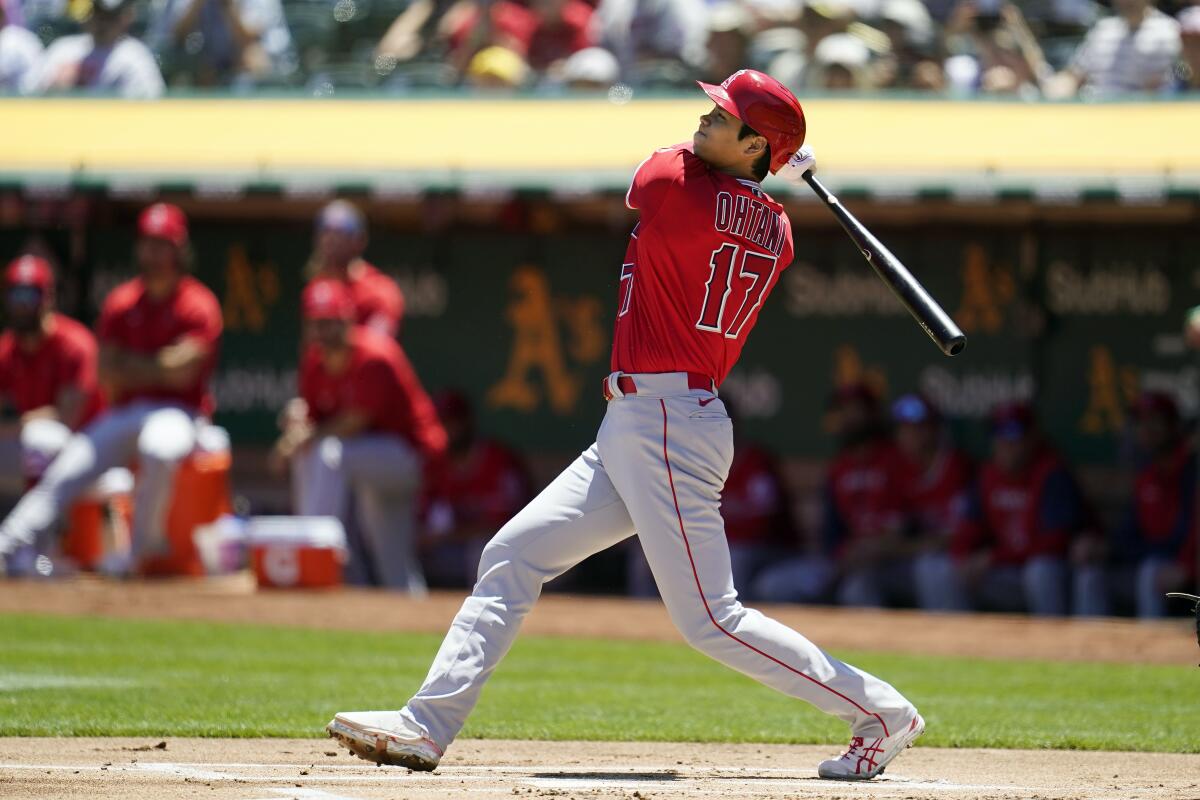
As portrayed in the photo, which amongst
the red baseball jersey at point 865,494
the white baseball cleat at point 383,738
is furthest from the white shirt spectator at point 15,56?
the white baseball cleat at point 383,738

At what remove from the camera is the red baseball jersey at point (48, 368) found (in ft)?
32.1

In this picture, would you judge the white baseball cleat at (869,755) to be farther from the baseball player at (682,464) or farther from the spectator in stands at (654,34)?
the spectator in stands at (654,34)

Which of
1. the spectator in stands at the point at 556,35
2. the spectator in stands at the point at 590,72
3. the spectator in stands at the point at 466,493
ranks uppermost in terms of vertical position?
the spectator in stands at the point at 556,35

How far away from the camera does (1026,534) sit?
9438 mm

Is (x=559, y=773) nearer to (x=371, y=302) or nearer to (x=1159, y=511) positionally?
(x=1159, y=511)

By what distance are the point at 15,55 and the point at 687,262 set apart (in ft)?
28.8

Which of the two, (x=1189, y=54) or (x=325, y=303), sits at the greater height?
(x=1189, y=54)

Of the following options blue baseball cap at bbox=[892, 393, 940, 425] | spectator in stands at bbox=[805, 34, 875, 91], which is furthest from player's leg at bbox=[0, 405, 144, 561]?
spectator in stands at bbox=[805, 34, 875, 91]

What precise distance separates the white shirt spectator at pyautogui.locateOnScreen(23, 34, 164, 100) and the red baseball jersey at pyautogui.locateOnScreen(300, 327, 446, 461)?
2.42 m

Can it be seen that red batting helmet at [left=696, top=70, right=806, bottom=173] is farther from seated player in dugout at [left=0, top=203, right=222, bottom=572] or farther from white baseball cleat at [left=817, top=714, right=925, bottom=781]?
seated player in dugout at [left=0, top=203, right=222, bottom=572]

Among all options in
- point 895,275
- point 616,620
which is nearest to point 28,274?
point 616,620

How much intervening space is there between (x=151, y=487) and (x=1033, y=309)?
4688 mm

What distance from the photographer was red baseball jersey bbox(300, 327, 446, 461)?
9.49m

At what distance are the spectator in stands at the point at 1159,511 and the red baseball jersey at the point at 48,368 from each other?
513 centimetres
